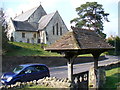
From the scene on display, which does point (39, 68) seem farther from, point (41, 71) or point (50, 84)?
point (50, 84)

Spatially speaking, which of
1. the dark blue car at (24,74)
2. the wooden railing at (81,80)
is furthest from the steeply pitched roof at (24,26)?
the wooden railing at (81,80)

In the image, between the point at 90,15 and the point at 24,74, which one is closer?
the point at 24,74

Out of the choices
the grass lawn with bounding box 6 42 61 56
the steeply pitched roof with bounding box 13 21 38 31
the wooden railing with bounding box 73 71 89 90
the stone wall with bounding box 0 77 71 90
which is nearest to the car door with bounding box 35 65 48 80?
the stone wall with bounding box 0 77 71 90

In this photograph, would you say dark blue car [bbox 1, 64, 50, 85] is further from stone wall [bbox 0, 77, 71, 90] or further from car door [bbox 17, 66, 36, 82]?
stone wall [bbox 0, 77, 71, 90]

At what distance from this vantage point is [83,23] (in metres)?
47.1

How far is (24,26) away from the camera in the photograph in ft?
145

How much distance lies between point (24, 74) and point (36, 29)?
36.4 m

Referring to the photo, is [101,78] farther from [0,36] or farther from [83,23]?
[83,23]

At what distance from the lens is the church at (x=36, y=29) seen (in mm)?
42922

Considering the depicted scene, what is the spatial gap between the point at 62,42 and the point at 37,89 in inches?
149

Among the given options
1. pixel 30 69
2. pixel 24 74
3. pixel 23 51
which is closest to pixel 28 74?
pixel 24 74

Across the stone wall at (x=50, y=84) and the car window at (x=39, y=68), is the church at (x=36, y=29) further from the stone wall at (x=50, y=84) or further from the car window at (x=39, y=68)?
the stone wall at (x=50, y=84)

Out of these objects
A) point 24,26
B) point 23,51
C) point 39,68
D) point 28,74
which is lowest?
point 28,74

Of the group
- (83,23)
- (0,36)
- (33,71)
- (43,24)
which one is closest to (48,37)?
(43,24)
